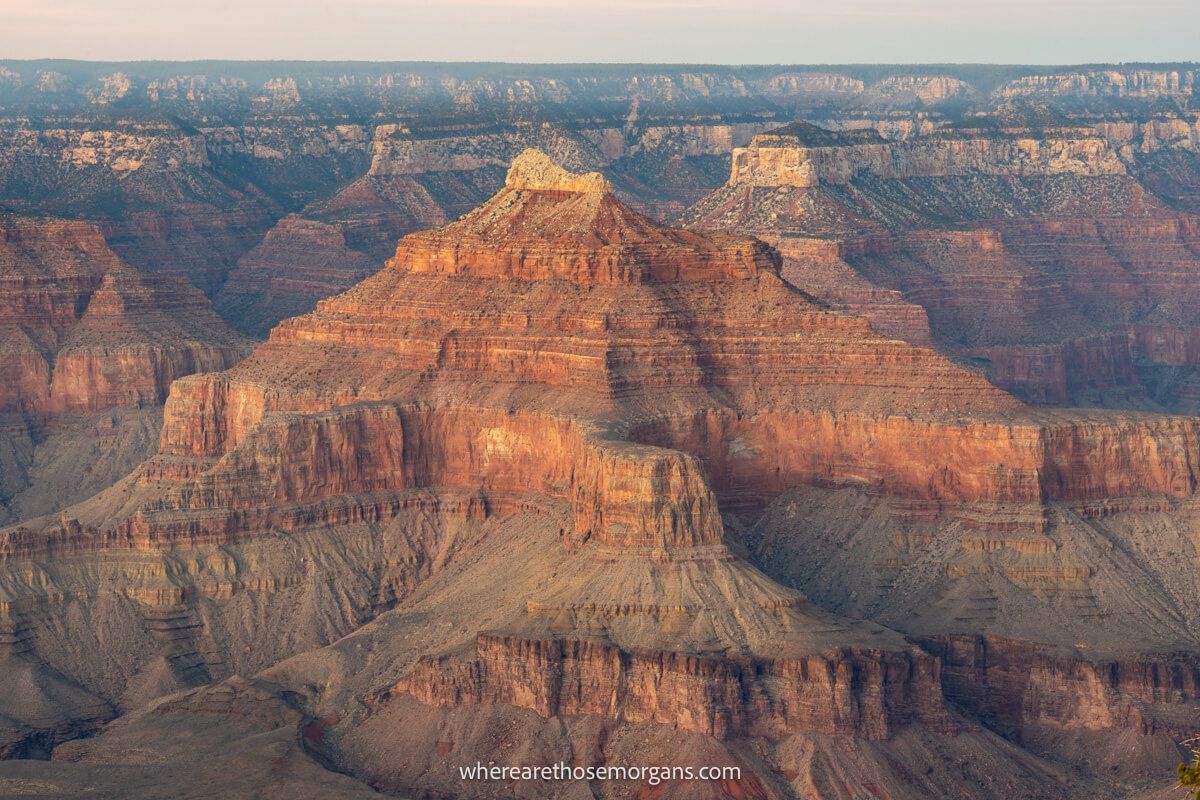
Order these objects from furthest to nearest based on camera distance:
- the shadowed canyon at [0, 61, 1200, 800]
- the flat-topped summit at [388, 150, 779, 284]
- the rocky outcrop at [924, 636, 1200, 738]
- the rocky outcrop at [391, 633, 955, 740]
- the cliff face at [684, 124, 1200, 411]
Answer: the cliff face at [684, 124, 1200, 411], the flat-topped summit at [388, 150, 779, 284], the rocky outcrop at [924, 636, 1200, 738], the shadowed canyon at [0, 61, 1200, 800], the rocky outcrop at [391, 633, 955, 740]

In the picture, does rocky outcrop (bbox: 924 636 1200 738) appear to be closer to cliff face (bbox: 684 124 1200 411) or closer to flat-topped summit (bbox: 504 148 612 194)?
flat-topped summit (bbox: 504 148 612 194)

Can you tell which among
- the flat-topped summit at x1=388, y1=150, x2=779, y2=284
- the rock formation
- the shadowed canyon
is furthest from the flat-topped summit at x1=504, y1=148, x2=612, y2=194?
the rock formation

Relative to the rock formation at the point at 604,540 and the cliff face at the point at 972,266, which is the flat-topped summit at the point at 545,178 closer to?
the rock formation at the point at 604,540

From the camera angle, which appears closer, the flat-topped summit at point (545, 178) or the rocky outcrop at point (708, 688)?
A: the rocky outcrop at point (708, 688)

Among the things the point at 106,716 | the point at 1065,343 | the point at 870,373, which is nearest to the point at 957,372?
the point at 870,373

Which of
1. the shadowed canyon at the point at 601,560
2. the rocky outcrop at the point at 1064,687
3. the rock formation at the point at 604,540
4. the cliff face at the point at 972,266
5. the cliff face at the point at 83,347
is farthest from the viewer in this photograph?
the cliff face at the point at 972,266

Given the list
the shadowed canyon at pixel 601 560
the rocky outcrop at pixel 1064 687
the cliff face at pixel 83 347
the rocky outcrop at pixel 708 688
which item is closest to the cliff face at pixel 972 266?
the cliff face at pixel 83 347

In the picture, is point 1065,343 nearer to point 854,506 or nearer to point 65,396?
point 65,396
